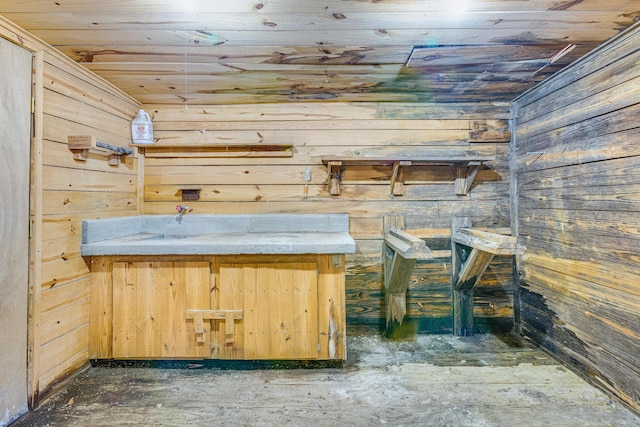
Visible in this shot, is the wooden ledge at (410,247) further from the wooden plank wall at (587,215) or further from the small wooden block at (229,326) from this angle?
the small wooden block at (229,326)

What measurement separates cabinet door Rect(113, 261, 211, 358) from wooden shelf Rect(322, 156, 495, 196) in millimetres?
1086

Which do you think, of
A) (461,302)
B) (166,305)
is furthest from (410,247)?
(166,305)

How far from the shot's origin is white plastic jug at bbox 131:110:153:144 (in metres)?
2.24

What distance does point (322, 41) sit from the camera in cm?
158

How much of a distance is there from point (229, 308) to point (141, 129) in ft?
4.77

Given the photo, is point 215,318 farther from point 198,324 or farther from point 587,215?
point 587,215

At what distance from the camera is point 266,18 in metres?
1.41

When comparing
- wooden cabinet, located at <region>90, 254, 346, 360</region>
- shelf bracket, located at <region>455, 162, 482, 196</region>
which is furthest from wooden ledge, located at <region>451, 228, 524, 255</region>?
wooden cabinet, located at <region>90, 254, 346, 360</region>

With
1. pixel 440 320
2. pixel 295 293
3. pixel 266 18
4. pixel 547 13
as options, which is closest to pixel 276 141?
pixel 266 18

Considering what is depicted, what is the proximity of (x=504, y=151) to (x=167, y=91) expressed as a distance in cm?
256

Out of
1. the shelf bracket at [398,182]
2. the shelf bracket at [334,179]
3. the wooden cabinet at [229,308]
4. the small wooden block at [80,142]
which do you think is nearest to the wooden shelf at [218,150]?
the shelf bracket at [334,179]

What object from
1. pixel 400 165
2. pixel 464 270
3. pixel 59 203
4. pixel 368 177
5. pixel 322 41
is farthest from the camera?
pixel 368 177

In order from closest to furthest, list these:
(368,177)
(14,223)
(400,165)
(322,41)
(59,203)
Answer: (14,223)
(322,41)
(59,203)
(400,165)
(368,177)

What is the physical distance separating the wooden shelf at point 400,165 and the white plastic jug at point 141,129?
1288mm
